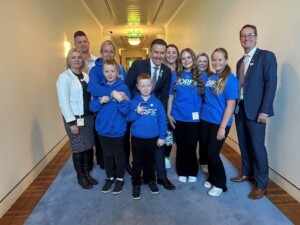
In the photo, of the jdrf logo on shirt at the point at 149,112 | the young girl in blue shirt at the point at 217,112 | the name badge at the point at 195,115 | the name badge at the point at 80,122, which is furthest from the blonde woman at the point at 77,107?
the young girl in blue shirt at the point at 217,112

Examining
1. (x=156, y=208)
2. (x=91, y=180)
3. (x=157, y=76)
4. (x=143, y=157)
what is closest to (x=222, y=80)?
(x=157, y=76)

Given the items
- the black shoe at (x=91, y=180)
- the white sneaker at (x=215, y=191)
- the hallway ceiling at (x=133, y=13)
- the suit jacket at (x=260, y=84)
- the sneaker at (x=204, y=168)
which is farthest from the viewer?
the hallway ceiling at (x=133, y=13)

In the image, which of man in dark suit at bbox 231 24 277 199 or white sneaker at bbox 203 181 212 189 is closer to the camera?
man in dark suit at bbox 231 24 277 199

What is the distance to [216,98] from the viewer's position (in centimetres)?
216

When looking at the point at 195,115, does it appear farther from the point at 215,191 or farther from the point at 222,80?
the point at 215,191

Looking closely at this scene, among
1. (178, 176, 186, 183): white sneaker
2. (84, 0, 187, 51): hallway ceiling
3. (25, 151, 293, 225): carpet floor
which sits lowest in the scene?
(25, 151, 293, 225): carpet floor

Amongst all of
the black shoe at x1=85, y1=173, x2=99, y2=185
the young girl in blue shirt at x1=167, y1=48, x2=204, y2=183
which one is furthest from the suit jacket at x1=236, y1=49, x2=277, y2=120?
the black shoe at x1=85, y1=173, x2=99, y2=185

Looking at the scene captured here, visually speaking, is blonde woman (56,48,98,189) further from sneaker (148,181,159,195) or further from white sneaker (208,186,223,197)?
white sneaker (208,186,223,197)

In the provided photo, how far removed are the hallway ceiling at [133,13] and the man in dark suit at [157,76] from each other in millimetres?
3899

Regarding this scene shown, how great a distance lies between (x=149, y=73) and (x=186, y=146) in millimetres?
814

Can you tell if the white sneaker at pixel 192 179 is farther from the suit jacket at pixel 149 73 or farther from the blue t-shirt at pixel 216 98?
the suit jacket at pixel 149 73

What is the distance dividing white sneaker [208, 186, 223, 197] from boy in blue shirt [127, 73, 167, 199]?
20.8 inches

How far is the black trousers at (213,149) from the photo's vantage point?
86.7 inches

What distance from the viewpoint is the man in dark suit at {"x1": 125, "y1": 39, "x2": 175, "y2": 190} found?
232cm
